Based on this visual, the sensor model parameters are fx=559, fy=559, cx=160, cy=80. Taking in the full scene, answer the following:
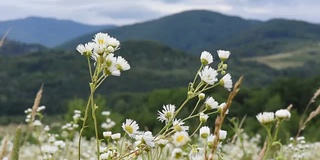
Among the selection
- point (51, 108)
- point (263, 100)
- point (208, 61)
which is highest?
point (208, 61)

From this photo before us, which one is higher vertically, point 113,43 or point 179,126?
point 113,43

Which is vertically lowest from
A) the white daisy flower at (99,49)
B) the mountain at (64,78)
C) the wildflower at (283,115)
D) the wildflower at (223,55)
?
the mountain at (64,78)

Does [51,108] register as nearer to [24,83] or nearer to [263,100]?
[24,83]

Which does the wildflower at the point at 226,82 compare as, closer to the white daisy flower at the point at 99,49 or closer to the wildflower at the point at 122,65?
the wildflower at the point at 122,65

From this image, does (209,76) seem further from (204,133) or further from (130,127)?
(130,127)

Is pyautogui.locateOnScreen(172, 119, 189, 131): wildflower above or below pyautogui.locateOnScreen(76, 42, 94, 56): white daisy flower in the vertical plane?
below

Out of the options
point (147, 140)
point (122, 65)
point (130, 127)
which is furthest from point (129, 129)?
point (122, 65)

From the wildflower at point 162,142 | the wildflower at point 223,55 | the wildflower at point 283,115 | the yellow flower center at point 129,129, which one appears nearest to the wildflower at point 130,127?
the yellow flower center at point 129,129

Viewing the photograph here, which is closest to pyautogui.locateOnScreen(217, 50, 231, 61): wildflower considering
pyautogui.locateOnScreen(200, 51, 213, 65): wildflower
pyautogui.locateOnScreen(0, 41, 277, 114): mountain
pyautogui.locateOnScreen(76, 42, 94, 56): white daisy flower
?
pyautogui.locateOnScreen(200, 51, 213, 65): wildflower

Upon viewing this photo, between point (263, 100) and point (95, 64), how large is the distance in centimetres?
5257

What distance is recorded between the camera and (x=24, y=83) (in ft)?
511

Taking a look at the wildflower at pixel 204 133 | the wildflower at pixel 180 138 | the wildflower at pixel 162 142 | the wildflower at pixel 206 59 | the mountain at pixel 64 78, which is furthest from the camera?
the mountain at pixel 64 78

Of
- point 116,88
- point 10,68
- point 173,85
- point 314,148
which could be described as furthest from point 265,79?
point 314,148

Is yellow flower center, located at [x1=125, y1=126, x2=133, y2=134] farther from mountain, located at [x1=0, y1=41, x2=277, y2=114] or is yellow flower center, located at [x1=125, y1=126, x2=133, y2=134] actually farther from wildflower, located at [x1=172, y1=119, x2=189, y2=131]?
mountain, located at [x1=0, y1=41, x2=277, y2=114]
